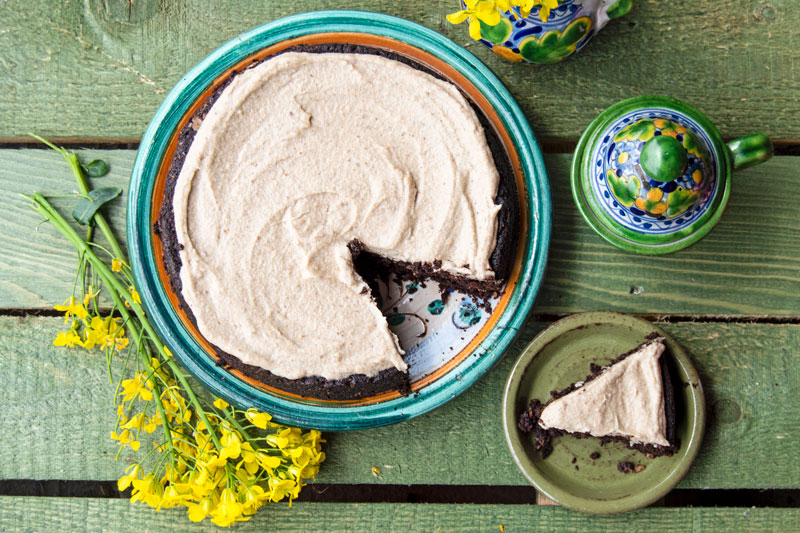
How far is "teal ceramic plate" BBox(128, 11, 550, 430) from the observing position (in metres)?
2.48

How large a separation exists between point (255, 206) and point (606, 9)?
155 centimetres

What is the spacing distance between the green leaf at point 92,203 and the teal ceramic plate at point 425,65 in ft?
0.64

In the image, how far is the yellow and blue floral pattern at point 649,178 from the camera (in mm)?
2100

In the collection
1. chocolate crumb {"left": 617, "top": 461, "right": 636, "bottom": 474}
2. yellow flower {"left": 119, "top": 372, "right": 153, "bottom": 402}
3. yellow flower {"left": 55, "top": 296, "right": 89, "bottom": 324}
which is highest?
yellow flower {"left": 55, "top": 296, "right": 89, "bottom": 324}

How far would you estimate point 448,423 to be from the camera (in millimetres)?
2664

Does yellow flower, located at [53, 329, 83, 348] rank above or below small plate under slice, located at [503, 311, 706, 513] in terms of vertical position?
above

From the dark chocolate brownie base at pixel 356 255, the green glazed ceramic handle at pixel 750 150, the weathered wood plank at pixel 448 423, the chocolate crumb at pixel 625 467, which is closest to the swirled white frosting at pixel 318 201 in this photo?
the dark chocolate brownie base at pixel 356 255

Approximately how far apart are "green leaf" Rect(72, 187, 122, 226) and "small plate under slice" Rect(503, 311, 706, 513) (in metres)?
1.88

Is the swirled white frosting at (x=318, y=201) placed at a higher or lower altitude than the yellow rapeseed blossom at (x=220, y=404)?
higher

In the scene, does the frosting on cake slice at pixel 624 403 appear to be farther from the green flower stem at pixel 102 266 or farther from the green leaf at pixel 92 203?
the green leaf at pixel 92 203

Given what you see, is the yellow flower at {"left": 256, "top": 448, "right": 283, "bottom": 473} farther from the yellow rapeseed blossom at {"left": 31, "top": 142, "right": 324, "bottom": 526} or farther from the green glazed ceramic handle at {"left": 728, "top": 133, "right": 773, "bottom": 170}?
the green glazed ceramic handle at {"left": 728, "top": 133, "right": 773, "bottom": 170}

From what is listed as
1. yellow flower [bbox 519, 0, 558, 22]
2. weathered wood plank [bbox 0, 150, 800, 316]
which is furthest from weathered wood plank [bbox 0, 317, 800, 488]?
yellow flower [bbox 519, 0, 558, 22]

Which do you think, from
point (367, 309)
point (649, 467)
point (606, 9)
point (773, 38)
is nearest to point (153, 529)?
point (367, 309)

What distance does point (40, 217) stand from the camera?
2686 mm
